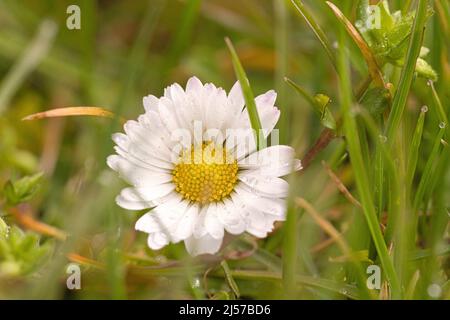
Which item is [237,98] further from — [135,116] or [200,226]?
[135,116]

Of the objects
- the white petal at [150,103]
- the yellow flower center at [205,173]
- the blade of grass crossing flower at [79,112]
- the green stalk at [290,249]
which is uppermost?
the blade of grass crossing flower at [79,112]

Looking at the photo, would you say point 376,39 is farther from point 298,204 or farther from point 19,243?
point 19,243

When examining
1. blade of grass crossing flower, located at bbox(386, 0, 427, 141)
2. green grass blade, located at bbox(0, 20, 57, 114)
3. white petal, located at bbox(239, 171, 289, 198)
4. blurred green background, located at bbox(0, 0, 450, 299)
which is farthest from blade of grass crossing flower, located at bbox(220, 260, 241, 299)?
green grass blade, located at bbox(0, 20, 57, 114)

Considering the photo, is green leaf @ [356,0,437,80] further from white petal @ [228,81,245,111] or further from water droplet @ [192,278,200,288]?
water droplet @ [192,278,200,288]

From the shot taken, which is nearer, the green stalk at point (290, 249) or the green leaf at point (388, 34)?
the green stalk at point (290, 249)

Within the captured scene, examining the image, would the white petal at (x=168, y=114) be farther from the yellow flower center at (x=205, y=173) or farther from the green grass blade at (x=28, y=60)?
the green grass blade at (x=28, y=60)

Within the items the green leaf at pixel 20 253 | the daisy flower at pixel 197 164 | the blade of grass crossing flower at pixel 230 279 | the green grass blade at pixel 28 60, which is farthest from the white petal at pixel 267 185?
the green grass blade at pixel 28 60

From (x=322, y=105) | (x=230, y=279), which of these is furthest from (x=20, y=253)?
(x=322, y=105)
